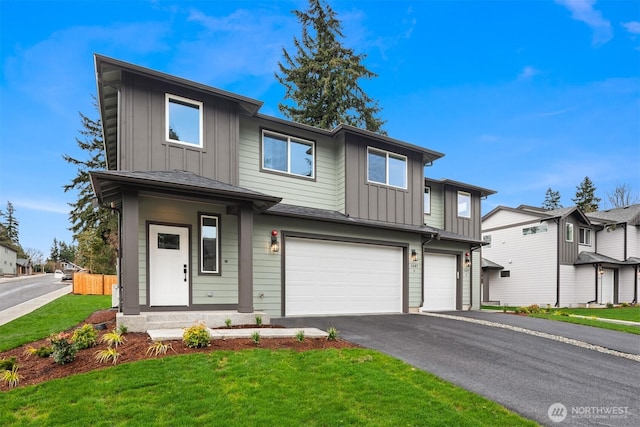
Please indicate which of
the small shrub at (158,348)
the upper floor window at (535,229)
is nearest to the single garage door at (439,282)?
the small shrub at (158,348)

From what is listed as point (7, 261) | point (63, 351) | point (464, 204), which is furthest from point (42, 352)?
point (7, 261)

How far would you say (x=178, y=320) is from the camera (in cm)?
708

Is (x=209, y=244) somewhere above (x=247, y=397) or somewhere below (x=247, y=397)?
above

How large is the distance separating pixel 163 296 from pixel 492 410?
670 cm

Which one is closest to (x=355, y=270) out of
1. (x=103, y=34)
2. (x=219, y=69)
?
(x=103, y=34)

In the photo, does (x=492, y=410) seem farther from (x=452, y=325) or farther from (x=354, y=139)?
(x=354, y=139)

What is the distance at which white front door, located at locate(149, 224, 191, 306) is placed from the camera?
7.93 meters

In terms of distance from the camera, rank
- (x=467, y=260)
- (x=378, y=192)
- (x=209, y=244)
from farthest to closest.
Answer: (x=467, y=260), (x=378, y=192), (x=209, y=244)

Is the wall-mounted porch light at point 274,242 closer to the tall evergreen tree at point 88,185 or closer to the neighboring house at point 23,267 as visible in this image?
the tall evergreen tree at point 88,185

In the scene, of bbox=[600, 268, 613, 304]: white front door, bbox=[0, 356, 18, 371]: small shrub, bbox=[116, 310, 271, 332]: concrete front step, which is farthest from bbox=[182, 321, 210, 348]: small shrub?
bbox=[600, 268, 613, 304]: white front door

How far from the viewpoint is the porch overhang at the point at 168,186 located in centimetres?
659

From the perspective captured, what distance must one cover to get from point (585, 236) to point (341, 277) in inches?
765

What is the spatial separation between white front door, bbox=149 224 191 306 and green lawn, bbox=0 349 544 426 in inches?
129

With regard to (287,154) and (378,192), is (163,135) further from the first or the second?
(378,192)
